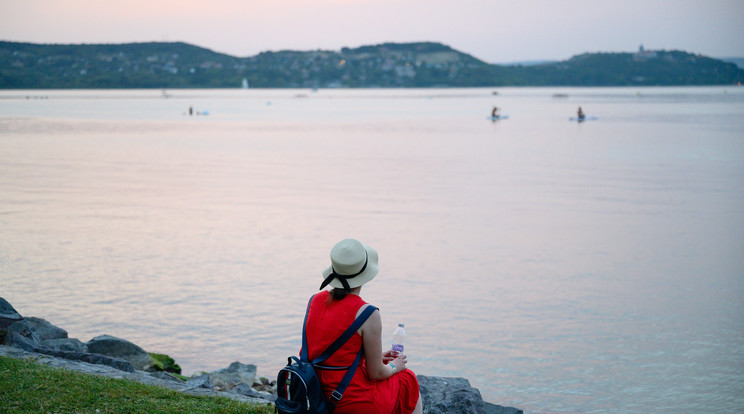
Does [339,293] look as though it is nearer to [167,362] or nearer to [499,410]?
[499,410]

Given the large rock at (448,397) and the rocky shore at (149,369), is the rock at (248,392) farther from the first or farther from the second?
the large rock at (448,397)

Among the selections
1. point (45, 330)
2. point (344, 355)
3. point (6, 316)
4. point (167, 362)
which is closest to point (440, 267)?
point (167, 362)

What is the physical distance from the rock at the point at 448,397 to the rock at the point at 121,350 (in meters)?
4.29

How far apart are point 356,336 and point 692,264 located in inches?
503

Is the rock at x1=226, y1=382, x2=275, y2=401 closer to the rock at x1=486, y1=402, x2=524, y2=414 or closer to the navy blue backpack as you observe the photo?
the rock at x1=486, y1=402, x2=524, y2=414

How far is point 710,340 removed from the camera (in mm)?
11445

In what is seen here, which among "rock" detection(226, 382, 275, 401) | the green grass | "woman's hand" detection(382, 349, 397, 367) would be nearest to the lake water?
"rock" detection(226, 382, 275, 401)

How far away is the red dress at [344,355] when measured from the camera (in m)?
4.82

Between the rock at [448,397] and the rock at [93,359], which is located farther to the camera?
the rock at [93,359]

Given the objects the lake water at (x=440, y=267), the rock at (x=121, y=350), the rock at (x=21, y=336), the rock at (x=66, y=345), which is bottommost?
the lake water at (x=440, y=267)

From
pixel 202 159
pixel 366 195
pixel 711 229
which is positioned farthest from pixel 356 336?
pixel 202 159

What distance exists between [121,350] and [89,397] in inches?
134

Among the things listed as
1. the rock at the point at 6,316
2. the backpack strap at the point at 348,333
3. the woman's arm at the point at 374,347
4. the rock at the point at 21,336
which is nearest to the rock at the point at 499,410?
the woman's arm at the point at 374,347

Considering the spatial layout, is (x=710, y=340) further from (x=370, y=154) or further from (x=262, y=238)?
(x=370, y=154)
